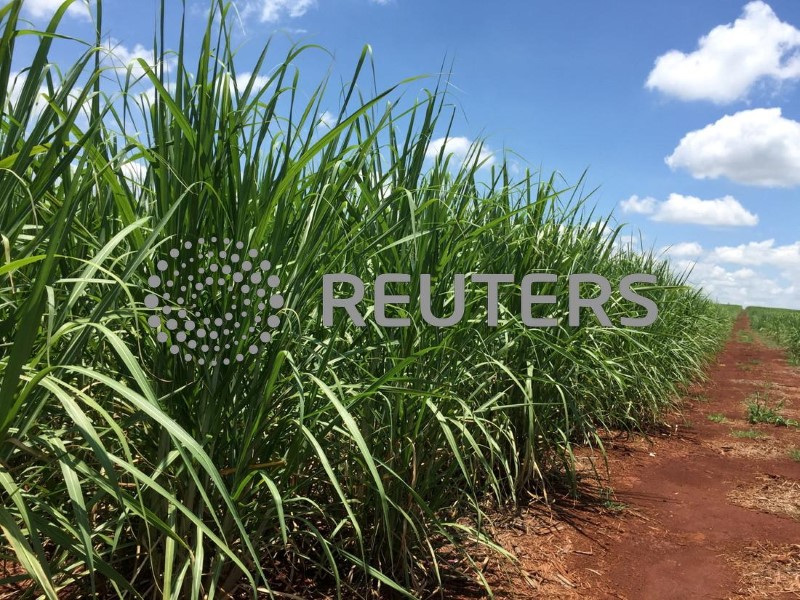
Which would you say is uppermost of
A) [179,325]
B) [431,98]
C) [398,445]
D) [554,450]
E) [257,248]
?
[431,98]

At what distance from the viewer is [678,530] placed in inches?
109

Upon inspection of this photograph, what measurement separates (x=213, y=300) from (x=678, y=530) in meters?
2.45

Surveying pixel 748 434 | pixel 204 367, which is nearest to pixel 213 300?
pixel 204 367

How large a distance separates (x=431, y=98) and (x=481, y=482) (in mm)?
1740

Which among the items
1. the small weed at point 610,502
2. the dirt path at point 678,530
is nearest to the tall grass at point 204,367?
the dirt path at point 678,530

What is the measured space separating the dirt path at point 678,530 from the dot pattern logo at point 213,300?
1264 millimetres

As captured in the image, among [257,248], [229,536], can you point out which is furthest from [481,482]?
[257,248]

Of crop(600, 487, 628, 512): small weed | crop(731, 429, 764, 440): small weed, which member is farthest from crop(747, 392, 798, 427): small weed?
crop(600, 487, 628, 512): small weed

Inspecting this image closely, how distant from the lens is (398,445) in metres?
1.77

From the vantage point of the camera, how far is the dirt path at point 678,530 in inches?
87.7

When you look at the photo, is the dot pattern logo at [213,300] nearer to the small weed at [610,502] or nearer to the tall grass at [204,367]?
the tall grass at [204,367]

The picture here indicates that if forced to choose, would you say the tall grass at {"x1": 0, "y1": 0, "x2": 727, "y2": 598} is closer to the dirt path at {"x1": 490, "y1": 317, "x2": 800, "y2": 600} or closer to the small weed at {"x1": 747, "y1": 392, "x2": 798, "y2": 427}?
the dirt path at {"x1": 490, "y1": 317, "x2": 800, "y2": 600}

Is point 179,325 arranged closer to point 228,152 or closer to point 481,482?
point 228,152

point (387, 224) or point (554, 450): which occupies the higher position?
point (387, 224)
